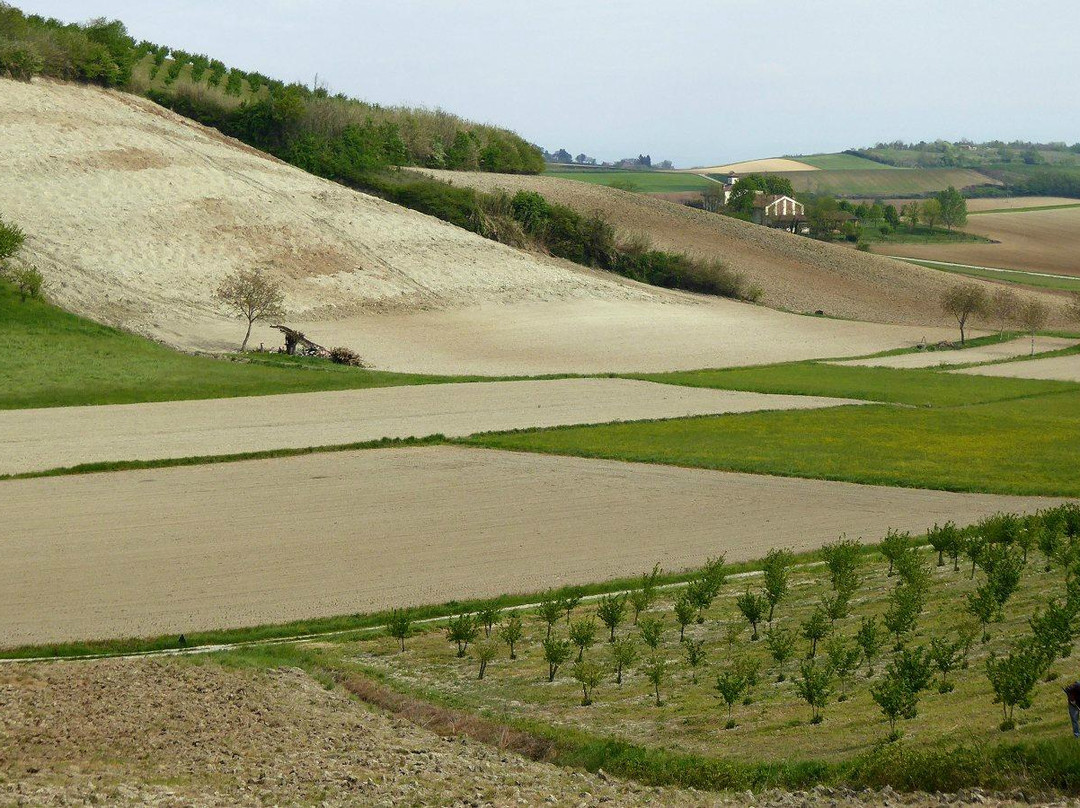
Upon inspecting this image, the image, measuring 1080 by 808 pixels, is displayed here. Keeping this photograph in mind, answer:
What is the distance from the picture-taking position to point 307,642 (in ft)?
65.5

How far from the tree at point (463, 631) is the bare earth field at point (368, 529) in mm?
2601

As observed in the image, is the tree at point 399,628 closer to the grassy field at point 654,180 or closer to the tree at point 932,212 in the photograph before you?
the tree at point 932,212

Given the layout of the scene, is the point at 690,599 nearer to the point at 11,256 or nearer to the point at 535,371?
the point at 535,371

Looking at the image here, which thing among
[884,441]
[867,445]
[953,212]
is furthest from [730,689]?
[953,212]

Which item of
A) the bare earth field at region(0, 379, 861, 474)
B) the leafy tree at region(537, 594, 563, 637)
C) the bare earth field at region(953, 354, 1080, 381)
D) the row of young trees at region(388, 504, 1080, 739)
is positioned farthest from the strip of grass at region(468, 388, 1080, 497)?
the leafy tree at region(537, 594, 563, 637)

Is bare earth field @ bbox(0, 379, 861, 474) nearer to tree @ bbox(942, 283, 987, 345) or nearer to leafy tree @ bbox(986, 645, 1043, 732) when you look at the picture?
leafy tree @ bbox(986, 645, 1043, 732)

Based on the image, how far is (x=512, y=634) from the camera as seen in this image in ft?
63.2

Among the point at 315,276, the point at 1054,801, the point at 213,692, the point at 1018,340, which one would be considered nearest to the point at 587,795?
the point at 1054,801

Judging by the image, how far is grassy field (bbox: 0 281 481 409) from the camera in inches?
1790

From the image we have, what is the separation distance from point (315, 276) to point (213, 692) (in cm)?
5734

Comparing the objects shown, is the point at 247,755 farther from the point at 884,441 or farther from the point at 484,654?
the point at 884,441

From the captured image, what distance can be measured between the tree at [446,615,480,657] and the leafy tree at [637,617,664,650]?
8.74 ft

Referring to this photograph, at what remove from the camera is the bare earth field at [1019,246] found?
390 ft

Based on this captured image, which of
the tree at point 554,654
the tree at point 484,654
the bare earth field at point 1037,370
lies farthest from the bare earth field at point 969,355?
the tree at point 484,654
